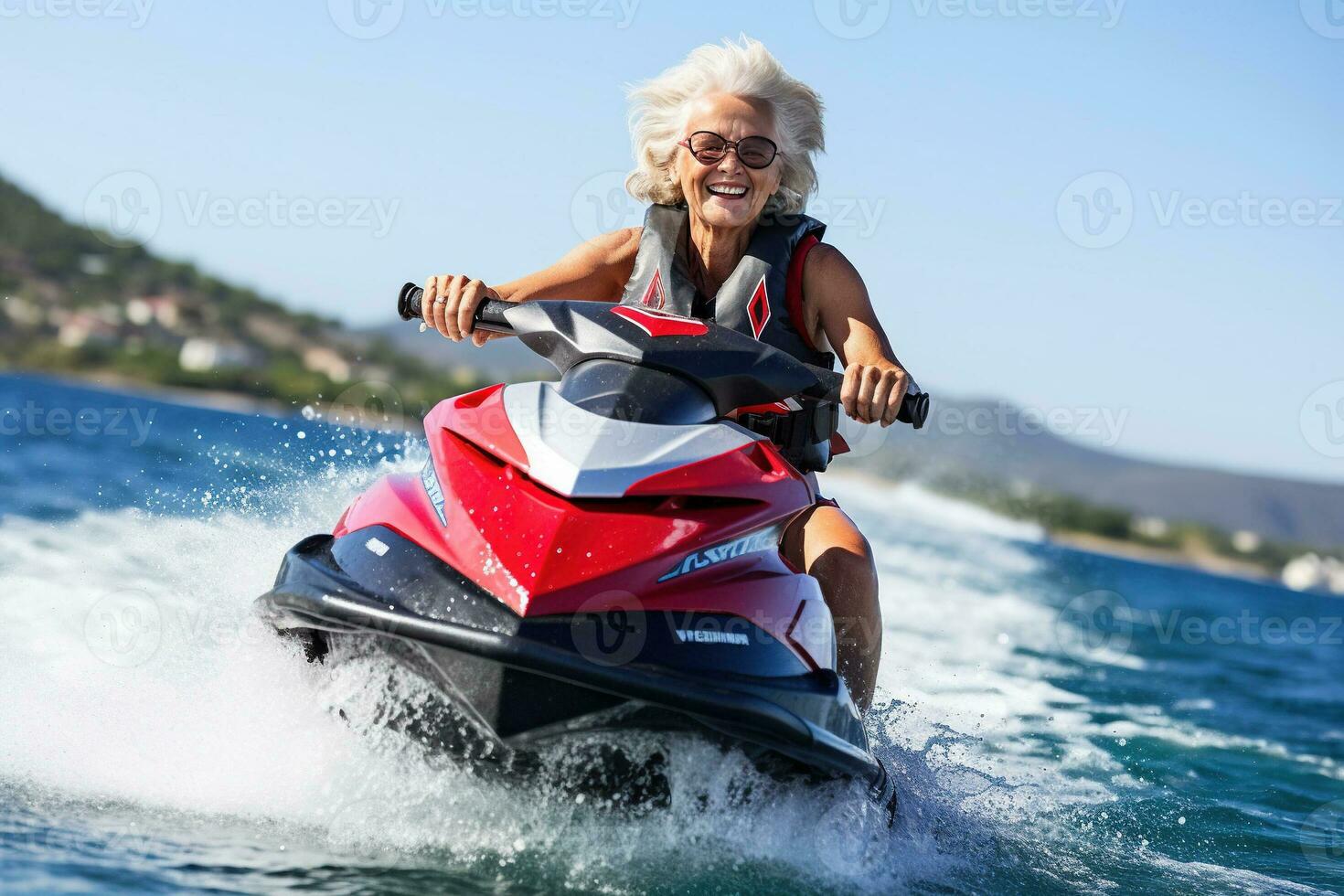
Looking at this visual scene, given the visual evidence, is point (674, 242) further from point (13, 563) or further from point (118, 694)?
point (13, 563)

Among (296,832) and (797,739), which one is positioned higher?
(797,739)

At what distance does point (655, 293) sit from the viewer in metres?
3.39

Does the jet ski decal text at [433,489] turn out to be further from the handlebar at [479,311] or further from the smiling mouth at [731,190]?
the smiling mouth at [731,190]

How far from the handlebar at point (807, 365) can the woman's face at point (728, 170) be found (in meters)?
0.71

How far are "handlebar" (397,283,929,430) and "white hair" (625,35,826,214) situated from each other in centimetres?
83

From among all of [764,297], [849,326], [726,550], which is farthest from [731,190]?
[726,550]

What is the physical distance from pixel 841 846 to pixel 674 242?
67.1 inches

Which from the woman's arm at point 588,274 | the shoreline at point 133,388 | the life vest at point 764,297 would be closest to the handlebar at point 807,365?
the woman's arm at point 588,274

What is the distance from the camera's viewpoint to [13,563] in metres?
5.67

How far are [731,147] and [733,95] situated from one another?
16 centimetres

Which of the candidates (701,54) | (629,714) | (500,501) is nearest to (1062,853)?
(629,714)

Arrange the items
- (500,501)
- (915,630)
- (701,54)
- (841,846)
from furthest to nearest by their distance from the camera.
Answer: (915,630)
(701,54)
(841,846)
(500,501)

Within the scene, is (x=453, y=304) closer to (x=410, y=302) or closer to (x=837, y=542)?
(x=410, y=302)

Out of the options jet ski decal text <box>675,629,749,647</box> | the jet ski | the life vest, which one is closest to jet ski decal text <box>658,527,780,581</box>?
the jet ski
